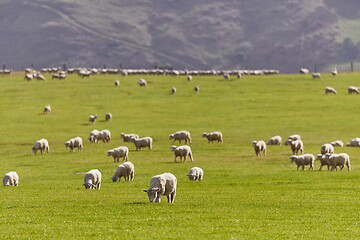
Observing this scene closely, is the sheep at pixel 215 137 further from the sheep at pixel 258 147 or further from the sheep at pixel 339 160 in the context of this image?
the sheep at pixel 339 160

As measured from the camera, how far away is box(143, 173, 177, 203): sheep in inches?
1545

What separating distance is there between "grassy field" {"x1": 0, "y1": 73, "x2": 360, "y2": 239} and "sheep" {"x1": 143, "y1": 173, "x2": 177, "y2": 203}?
0.52 m

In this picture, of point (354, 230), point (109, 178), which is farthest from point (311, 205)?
point (109, 178)

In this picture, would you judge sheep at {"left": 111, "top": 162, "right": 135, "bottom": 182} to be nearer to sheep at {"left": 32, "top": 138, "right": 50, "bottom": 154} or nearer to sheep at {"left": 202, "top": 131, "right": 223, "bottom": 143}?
sheep at {"left": 32, "top": 138, "right": 50, "bottom": 154}

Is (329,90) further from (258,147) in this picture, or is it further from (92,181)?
(92,181)

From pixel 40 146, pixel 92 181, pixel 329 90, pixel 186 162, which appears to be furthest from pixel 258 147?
pixel 329 90

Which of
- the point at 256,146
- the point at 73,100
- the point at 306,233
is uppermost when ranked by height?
the point at 73,100

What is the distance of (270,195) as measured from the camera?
43.9m

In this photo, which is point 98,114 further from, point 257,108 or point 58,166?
point 58,166

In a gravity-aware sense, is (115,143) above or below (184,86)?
below

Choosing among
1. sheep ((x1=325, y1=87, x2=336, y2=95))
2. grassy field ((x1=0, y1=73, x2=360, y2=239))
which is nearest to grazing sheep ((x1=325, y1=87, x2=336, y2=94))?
sheep ((x1=325, y1=87, x2=336, y2=95))

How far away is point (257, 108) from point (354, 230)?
264 feet

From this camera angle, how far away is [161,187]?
39.3 m

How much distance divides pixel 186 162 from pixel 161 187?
1003 inches
